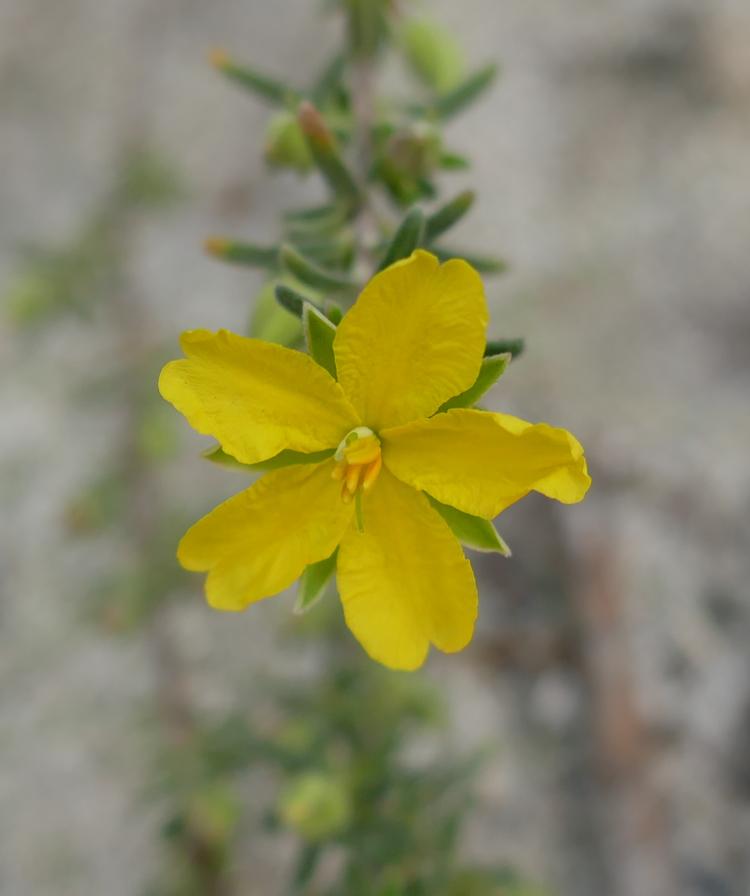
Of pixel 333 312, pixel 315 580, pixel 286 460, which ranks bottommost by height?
pixel 315 580

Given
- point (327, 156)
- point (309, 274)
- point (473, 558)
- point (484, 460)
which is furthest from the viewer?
point (473, 558)

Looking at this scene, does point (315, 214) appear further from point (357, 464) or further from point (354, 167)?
point (357, 464)

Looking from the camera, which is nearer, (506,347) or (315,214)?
(506,347)

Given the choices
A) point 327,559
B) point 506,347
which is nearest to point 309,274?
point 506,347

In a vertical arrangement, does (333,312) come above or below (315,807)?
above

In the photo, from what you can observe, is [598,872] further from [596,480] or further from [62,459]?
[62,459]

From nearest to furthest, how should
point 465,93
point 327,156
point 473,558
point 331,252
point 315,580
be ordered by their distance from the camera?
point 315,580 → point 327,156 → point 331,252 → point 465,93 → point 473,558

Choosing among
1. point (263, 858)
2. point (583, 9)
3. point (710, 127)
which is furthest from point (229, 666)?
point (583, 9)
